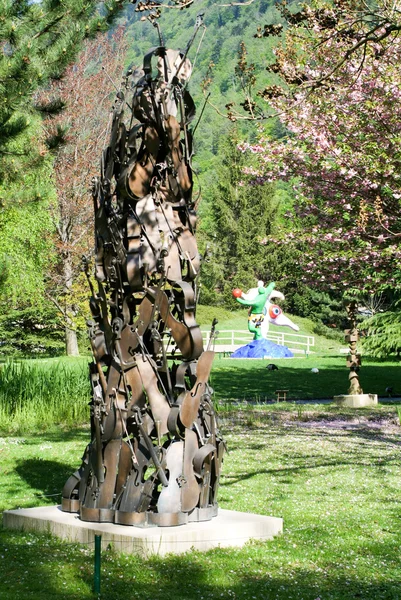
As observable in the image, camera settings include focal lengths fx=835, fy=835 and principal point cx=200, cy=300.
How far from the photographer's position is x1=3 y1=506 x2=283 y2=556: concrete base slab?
5242 millimetres

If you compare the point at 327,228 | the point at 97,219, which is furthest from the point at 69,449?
the point at 327,228

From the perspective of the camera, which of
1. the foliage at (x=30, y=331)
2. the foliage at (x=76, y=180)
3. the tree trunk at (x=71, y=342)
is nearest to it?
the foliage at (x=76, y=180)

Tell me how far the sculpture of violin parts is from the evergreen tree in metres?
11.5

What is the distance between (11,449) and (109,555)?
5.35m

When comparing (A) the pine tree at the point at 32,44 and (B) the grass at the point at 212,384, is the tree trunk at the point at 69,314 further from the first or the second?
(A) the pine tree at the point at 32,44

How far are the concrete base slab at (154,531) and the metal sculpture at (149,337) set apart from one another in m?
0.12

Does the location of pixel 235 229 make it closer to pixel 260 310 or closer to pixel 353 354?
pixel 260 310

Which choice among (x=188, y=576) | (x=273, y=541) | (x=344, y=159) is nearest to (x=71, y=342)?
(x=344, y=159)

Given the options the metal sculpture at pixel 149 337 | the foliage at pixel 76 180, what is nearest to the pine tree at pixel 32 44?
the metal sculpture at pixel 149 337

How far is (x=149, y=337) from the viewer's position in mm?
5992

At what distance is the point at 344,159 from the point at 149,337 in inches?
383

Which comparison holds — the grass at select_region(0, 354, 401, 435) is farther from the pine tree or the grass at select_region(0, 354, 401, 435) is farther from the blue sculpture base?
the pine tree

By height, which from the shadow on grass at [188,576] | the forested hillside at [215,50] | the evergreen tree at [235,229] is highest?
the forested hillside at [215,50]

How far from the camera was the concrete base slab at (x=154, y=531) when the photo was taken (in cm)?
524
